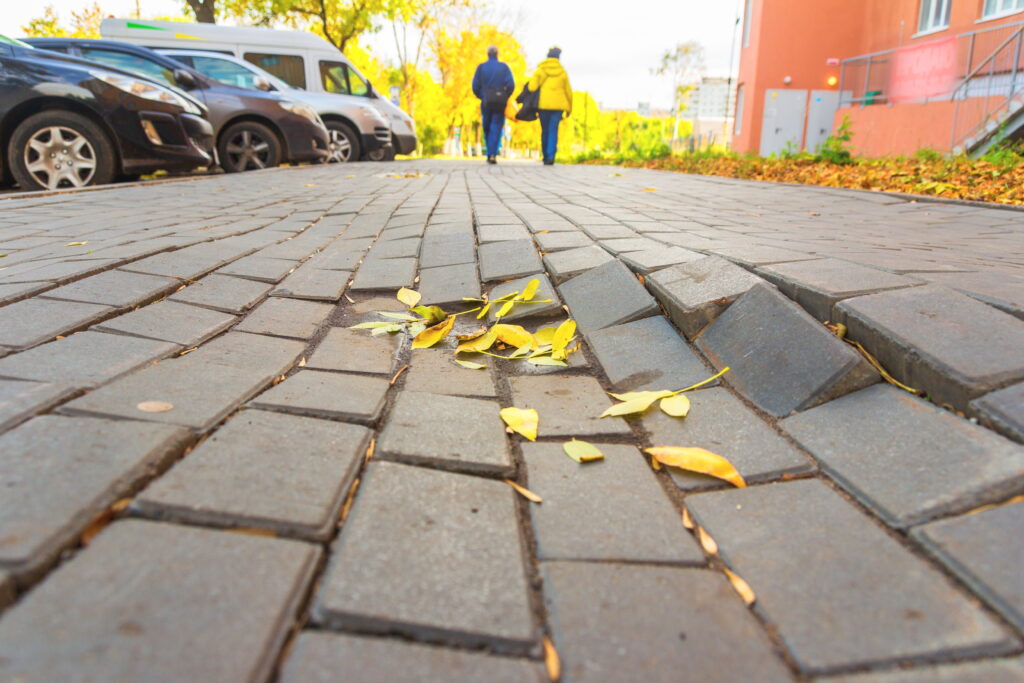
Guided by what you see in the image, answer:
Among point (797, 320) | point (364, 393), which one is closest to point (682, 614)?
point (364, 393)

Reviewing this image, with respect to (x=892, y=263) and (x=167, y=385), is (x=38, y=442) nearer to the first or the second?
(x=167, y=385)

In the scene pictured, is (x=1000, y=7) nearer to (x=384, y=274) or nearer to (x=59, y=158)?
(x=384, y=274)

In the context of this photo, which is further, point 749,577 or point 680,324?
point 680,324

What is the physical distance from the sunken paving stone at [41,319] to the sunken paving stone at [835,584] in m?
1.84

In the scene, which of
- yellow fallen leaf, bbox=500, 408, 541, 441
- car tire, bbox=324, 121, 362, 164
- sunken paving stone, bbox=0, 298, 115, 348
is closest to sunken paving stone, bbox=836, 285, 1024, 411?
yellow fallen leaf, bbox=500, 408, 541, 441

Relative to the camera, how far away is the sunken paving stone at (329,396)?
1.58m

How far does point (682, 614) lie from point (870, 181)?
7.77m

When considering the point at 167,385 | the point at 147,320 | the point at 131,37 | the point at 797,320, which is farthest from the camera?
the point at 131,37

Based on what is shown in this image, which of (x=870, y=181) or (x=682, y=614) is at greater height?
(x=870, y=181)

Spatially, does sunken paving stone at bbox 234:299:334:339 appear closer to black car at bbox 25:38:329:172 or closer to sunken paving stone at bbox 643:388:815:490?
sunken paving stone at bbox 643:388:815:490

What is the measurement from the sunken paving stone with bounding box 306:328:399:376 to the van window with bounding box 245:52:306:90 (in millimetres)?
12590

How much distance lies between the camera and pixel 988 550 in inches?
42.8

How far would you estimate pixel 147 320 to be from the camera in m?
2.15

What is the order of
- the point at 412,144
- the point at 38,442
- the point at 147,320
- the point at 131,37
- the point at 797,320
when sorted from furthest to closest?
the point at 412,144 → the point at 131,37 → the point at 147,320 → the point at 797,320 → the point at 38,442
